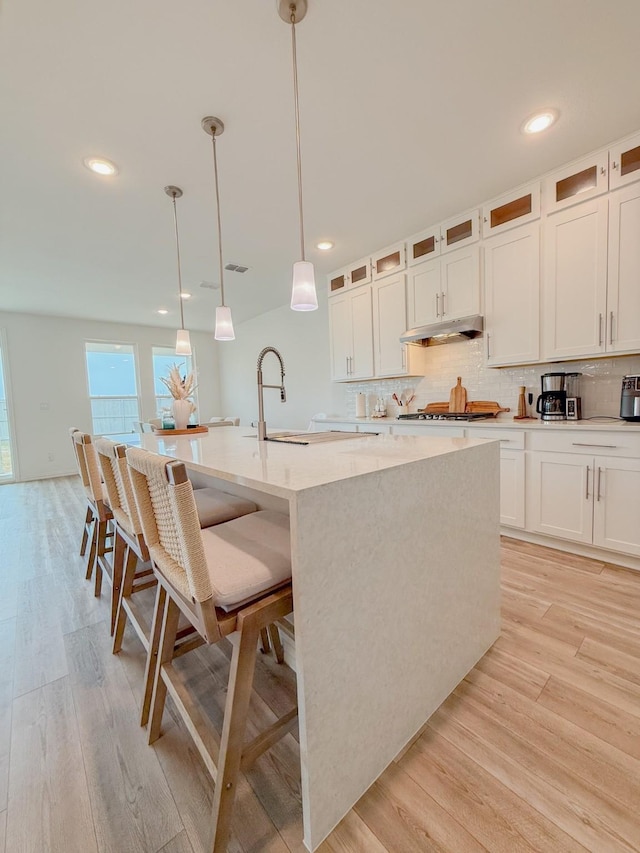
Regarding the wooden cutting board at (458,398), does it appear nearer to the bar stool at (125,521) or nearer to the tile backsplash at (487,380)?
the tile backsplash at (487,380)

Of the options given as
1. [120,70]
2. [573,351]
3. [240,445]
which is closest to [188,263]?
[120,70]

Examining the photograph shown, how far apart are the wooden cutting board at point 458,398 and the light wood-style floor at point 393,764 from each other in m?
1.90

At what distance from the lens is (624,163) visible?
7.12 ft

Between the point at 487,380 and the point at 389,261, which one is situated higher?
the point at 389,261

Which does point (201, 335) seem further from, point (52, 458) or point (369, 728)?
point (369, 728)

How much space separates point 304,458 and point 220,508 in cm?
62

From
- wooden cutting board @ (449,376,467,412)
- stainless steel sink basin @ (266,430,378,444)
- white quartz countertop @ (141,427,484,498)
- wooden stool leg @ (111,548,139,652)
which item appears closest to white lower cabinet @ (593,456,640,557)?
wooden cutting board @ (449,376,467,412)

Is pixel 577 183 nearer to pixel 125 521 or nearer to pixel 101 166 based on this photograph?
pixel 101 166

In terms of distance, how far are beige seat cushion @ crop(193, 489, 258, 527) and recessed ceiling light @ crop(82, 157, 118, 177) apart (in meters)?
2.26

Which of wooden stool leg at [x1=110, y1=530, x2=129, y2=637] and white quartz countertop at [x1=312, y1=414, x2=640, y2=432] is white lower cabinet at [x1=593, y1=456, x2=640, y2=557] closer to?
white quartz countertop at [x1=312, y1=414, x2=640, y2=432]

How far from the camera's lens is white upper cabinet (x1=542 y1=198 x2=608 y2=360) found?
2305mm

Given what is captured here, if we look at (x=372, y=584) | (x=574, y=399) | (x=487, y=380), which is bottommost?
(x=372, y=584)

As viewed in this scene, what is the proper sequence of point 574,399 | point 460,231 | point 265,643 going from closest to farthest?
1. point 265,643
2. point 574,399
3. point 460,231

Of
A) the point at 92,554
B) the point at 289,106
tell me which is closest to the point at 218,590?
the point at 92,554
